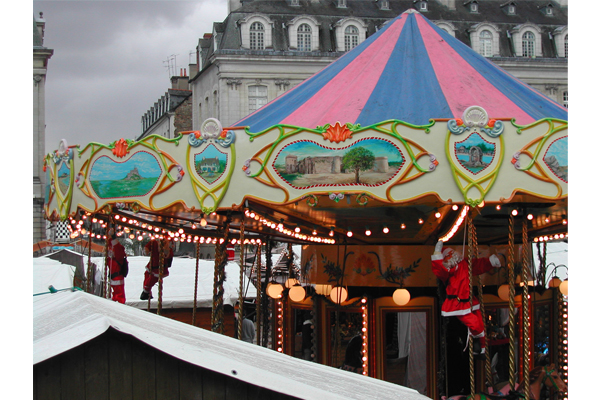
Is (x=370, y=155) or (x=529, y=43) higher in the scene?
(x=529, y=43)

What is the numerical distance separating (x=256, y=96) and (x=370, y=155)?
2284 centimetres

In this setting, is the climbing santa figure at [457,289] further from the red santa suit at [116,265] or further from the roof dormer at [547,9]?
the roof dormer at [547,9]

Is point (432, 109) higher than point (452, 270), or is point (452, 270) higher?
point (432, 109)

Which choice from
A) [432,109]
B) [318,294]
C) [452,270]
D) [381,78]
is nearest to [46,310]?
[452,270]

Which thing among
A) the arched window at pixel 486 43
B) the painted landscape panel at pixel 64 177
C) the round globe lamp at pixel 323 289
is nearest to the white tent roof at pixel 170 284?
the round globe lamp at pixel 323 289

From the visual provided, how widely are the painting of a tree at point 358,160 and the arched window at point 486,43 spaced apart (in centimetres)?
2530

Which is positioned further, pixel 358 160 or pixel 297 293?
pixel 297 293

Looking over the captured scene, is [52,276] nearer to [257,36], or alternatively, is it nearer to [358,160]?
[358,160]

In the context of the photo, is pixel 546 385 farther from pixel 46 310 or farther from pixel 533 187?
pixel 46 310

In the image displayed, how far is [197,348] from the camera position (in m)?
3.49

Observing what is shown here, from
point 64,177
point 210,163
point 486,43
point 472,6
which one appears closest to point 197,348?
point 210,163

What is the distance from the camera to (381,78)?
802cm

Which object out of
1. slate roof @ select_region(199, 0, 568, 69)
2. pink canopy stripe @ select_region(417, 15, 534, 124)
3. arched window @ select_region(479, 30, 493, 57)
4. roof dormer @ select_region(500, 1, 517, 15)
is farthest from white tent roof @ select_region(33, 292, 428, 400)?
roof dormer @ select_region(500, 1, 517, 15)
